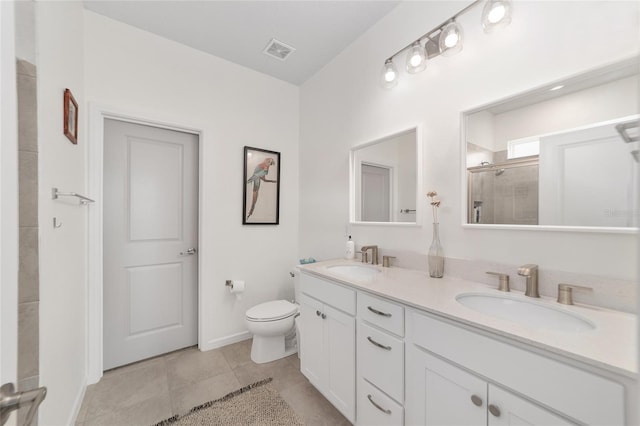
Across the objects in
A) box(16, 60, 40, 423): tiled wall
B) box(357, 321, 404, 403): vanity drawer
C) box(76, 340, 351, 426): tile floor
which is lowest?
box(76, 340, 351, 426): tile floor

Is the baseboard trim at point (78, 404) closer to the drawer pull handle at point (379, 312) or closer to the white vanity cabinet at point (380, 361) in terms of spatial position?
the white vanity cabinet at point (380, 361)

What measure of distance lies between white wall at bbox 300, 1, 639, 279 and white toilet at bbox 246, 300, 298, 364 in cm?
65

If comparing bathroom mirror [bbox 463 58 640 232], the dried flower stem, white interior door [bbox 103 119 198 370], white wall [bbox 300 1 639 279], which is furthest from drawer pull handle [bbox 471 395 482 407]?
white interior door [bbox 103 119 198 370]

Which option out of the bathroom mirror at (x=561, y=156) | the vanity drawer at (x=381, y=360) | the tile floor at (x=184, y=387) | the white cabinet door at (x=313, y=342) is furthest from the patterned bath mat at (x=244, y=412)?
the bathroom mirror at (x=561, y=156)

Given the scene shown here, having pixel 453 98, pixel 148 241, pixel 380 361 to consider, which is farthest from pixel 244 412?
pixel 453 98

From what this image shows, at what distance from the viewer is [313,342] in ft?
5.56

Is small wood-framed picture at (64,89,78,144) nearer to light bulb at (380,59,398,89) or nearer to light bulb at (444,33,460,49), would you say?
light bulb at (380,59,398,89)

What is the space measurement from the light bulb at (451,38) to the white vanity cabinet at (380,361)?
137cm

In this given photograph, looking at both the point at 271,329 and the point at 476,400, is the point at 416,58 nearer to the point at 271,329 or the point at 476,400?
the point at 476,400

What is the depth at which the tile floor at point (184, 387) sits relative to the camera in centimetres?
156

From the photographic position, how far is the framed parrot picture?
2555 millimetres

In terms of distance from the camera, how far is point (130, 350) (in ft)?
6.88

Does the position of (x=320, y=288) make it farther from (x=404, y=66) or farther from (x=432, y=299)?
(x=404, y=66)

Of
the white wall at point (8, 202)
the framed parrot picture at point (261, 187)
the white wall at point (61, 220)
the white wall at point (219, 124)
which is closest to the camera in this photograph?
the white wall at point (8, 202)
